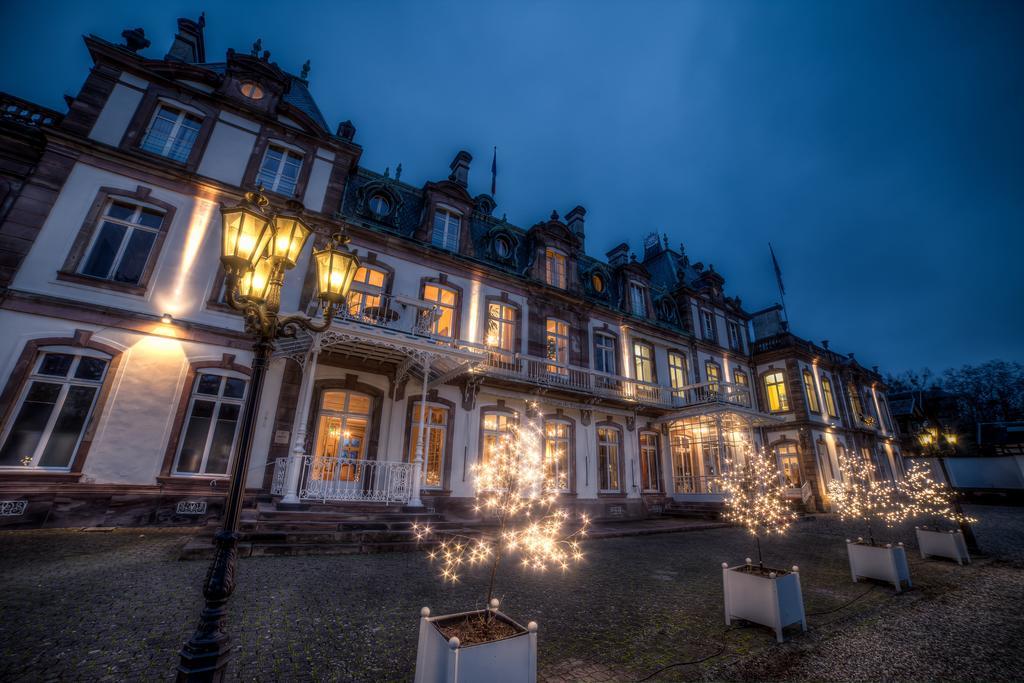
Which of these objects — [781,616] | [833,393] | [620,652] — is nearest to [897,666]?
[781,616]

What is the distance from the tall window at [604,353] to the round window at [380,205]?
1003cm

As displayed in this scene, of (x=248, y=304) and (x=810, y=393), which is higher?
(x=810, y=393)

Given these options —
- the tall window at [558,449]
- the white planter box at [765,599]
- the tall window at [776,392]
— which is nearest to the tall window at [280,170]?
the tall window at [558,449]

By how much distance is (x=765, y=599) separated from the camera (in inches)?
186

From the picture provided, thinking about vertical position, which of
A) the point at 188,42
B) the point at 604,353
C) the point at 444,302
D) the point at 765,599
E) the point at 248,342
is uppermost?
the point at 188,42

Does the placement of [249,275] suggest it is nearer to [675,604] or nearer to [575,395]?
[675,604]

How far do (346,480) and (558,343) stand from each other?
9278 millimetres

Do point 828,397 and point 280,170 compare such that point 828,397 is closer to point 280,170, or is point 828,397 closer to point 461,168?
point 461,168

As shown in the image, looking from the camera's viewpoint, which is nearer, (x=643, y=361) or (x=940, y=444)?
(x=940, y=444)

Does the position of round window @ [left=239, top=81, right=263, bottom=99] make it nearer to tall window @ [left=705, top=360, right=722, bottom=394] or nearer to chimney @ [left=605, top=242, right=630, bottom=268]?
chimney @ [left=605, top=242, right=630, bottom=268]

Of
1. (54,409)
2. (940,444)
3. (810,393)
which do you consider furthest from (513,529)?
(810,393)

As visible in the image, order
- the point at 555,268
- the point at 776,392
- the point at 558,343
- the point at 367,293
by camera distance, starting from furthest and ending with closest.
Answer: the point at 776,392 < the point at 555,268 < the point at 558,343 < the point at 367,293

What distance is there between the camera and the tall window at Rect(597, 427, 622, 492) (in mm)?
15664

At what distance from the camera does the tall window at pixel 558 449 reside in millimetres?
14367
